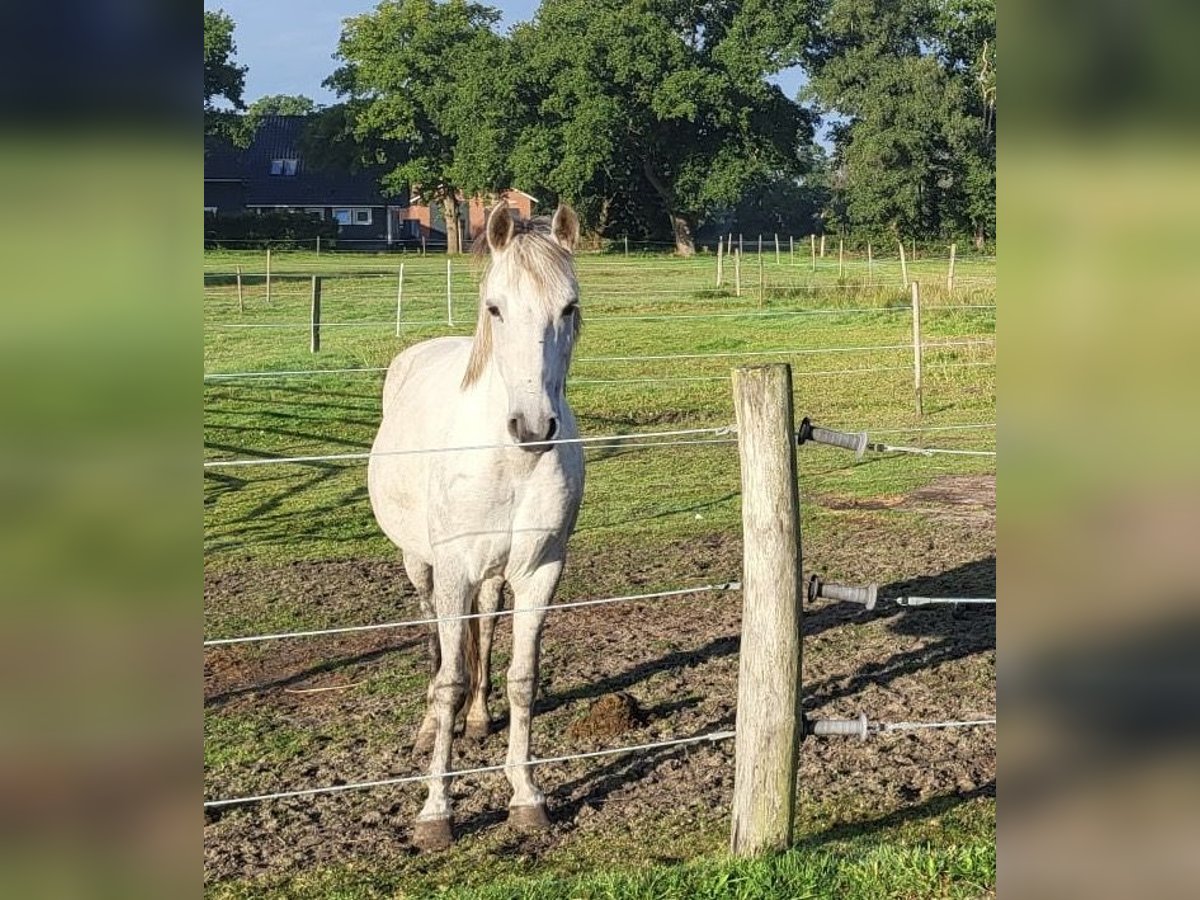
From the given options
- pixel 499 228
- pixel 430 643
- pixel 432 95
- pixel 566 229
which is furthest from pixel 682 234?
pixel 499 228

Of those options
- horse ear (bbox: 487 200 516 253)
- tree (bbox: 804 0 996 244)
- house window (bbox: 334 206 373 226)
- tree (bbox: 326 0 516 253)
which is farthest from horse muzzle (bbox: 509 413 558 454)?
house window (bbox: 334 206 373 226)

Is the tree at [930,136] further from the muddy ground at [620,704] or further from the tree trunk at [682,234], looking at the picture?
the muddy ground at [620,704]

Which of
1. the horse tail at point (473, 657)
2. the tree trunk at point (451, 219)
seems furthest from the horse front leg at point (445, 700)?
the tree trunk at point (451, 219)

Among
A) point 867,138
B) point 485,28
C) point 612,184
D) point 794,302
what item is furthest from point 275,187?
point 794,302

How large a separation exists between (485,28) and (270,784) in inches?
2073

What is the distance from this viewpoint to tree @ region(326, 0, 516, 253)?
4519 centimetres

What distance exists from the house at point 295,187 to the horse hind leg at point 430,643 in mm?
49628

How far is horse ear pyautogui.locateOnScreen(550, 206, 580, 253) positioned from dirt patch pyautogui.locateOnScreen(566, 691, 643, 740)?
70.8 inches

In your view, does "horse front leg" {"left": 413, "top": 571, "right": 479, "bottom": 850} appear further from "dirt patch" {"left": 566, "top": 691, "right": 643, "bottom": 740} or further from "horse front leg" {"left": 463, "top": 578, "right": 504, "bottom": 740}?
"dirt patch" {"left": 566, "top": 691, "right": 643, "bottom": 740}

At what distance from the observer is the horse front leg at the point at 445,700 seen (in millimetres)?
3734
